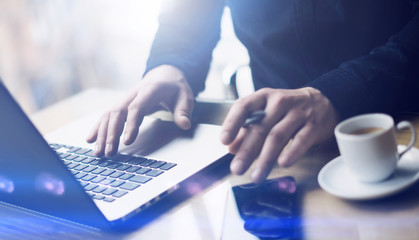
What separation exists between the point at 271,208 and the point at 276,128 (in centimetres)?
12

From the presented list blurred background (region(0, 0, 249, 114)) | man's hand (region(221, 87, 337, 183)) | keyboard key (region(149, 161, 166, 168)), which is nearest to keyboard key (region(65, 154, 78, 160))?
keyboard key (region(149, 161, 166, 168))

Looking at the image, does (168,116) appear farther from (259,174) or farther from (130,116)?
(259,174)

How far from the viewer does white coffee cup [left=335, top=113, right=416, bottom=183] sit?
0.51 metres

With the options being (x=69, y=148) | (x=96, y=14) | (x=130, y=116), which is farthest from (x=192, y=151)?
(x=96, y=14)

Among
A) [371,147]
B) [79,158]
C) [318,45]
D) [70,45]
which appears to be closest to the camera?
[371,147]

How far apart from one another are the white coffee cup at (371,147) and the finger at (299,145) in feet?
0.19

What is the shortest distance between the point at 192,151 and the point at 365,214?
1.02 feet

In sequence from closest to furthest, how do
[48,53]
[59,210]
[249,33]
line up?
[59,210]
[249,33]
[48,53]

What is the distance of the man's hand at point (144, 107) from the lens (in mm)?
800

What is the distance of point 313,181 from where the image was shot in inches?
24.0

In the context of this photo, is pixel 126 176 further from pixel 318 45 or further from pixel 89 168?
pixel 318 45

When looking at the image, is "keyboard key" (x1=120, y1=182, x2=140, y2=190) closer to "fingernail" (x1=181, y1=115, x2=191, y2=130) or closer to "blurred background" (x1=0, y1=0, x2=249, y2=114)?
"fingernail" (x1=181, y1=115, x2=191, y2=130)

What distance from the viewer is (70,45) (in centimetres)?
313

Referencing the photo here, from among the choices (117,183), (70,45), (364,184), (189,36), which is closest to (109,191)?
(117,183)
